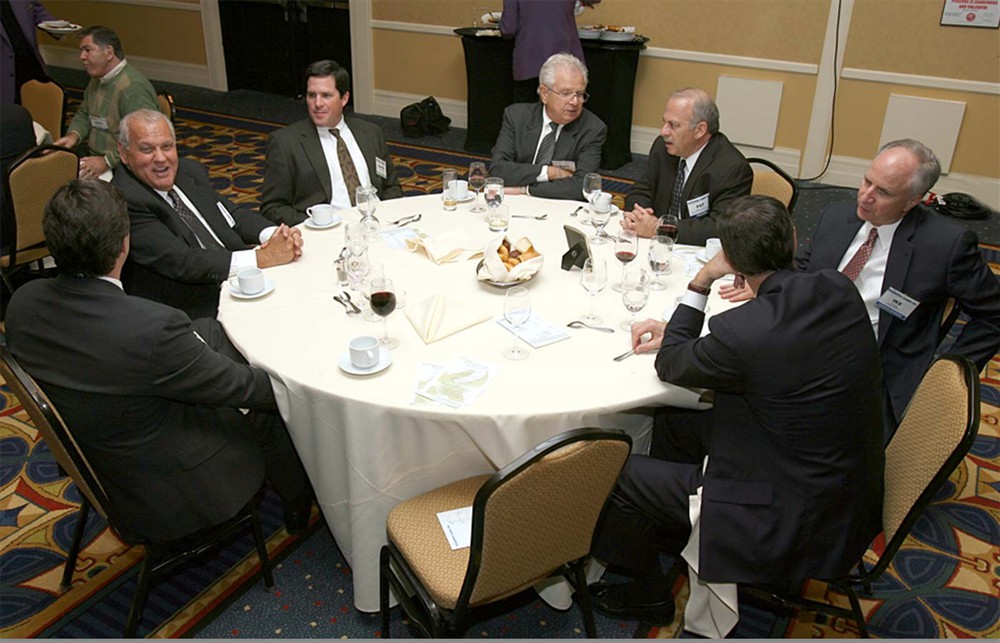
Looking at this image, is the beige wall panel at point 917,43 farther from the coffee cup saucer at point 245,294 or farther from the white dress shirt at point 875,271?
the coffee cup saucer at point 245,294

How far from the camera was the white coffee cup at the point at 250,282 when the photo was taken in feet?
8.79

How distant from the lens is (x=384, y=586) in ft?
7.44

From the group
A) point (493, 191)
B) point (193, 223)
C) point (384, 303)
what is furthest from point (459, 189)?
point (384, 303)

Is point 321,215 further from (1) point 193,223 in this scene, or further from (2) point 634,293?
(2) point 634,293

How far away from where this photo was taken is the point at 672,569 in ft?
8.17

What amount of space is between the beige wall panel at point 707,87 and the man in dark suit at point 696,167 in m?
3.40

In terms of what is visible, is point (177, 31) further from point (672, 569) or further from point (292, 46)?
point (672, 569)

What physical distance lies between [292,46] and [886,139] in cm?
648

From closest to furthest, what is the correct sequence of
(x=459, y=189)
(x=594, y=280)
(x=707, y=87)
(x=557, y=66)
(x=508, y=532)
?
(x=508, y=532)
(x=594, y=280)
(x=459, y=189)
(x=557, y=66)
(x=707, y=87)

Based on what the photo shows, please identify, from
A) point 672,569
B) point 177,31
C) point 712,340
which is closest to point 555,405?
point 712,340

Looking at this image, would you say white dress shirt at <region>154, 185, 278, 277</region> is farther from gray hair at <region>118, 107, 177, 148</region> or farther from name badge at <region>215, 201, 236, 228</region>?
gray hair at <region>118, 107, 177, 148</region>

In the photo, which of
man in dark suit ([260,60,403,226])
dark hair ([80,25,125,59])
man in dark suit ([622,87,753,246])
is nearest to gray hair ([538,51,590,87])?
man in dark suit ([622,87,753,246])

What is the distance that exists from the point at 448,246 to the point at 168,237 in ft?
3.82

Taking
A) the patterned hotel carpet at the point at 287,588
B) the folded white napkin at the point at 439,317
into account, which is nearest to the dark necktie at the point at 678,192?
the folded white napkin at the point at 439,317
